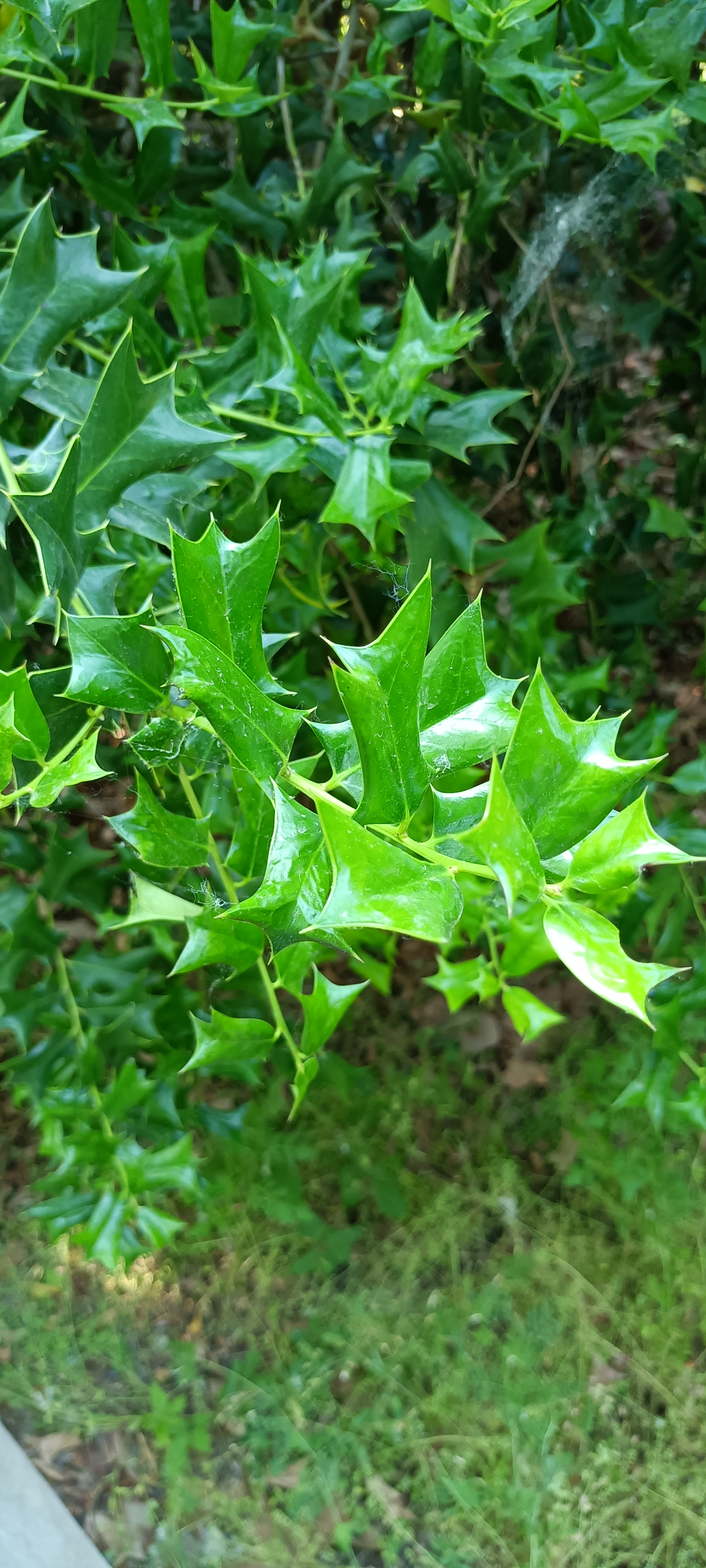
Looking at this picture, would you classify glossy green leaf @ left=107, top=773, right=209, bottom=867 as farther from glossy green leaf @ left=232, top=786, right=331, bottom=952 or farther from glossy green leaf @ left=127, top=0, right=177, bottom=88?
glossy green leaf @ left=127, top=0, right=177, bottom=88

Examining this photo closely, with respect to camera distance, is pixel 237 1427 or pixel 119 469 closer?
pixel 119 469

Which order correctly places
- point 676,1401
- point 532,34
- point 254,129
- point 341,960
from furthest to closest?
1. point 341,960
2. point 676,1401
3. point 254,129
4. point 532,34

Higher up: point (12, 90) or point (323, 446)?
point (12, 90)

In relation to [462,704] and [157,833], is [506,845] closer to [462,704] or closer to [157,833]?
[462,704]

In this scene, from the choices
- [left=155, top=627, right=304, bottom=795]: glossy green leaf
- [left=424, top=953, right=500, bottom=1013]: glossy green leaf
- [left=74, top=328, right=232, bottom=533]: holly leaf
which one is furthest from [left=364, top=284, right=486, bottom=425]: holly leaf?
[left=424, top=953, right=500, bottom=1013]: glossy green leaf

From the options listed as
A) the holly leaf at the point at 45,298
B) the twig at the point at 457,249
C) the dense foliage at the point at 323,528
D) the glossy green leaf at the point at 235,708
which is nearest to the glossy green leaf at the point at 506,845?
the dense foliage at the point at 323,528

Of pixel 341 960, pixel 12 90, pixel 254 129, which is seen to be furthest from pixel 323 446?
pixel 341 960

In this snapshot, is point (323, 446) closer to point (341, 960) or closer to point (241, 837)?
point (241, 837)

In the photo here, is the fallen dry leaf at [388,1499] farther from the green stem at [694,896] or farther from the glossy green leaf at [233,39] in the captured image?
the glossy green leaf at [233,39]
